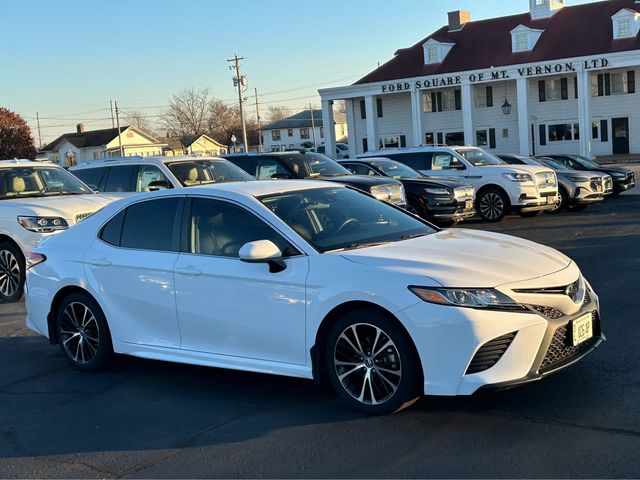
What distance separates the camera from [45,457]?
189 inches

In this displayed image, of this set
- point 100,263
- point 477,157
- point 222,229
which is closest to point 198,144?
point 477,157

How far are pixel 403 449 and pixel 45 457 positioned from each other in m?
2.28

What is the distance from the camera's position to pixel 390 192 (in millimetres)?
14656

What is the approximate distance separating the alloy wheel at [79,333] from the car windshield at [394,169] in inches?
451

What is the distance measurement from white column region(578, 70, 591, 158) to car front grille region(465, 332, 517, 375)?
43.3 m

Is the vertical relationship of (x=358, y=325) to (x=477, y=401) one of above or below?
above

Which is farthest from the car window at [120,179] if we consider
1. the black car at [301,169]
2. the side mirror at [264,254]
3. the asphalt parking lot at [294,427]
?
the side mirror at [264,254]

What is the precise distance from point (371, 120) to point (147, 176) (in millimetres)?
40999

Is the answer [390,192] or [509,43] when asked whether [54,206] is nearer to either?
[390,192]

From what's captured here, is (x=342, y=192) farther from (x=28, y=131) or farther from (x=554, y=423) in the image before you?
(x=28, y=131)

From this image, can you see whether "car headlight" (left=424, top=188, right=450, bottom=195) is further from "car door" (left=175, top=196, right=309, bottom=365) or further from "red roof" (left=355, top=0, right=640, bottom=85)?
"red roof" (left=355, top=0, right=640, bottom=85)

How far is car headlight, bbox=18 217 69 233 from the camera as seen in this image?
10.2 m

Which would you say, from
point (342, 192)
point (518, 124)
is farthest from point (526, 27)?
point (342, 192)

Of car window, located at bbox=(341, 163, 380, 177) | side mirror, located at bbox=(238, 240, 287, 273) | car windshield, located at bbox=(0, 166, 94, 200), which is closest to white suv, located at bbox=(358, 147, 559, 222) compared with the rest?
car window, located at bbox=(341, 163, 380, 177)
